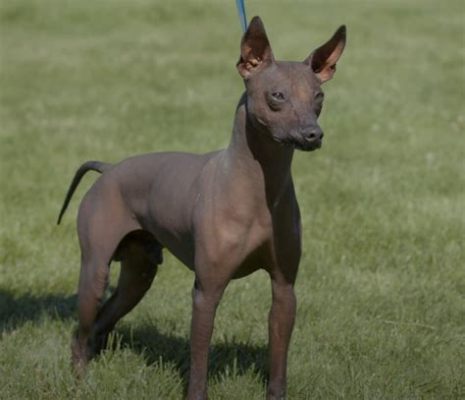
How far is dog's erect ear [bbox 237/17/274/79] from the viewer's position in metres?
4.27

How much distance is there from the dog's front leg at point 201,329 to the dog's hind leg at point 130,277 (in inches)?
31.8

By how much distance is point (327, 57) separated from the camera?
4.42 m

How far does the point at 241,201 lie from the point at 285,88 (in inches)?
21.0

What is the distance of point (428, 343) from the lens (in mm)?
5875

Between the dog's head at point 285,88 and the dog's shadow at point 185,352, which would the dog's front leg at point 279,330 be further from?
the dog's head at point 285,88

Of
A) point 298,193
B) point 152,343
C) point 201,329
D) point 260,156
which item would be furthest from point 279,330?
point 298,193

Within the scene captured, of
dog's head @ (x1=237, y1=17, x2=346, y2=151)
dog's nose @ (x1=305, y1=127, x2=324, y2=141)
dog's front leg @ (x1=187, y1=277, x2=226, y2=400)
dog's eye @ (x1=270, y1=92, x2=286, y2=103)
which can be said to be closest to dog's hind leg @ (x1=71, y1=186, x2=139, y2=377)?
dog's front leg @ (x1=187, y1=277, x2=226, y2=400)

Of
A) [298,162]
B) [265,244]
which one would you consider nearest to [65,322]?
[265,244]

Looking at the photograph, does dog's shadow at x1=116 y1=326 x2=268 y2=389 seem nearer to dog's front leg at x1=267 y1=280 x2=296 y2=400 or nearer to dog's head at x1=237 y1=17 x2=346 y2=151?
dog's front leg at x1=267 y1=280 x2=296 y2=400

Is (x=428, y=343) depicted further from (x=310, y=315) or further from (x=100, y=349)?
(x=100, y=349)

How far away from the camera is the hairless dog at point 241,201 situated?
13.8ft

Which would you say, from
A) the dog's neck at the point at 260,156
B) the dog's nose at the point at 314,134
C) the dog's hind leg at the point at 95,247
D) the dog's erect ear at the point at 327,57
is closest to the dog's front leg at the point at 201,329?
the dog's neck at the point at 260,156

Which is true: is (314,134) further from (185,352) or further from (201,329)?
(185,352)

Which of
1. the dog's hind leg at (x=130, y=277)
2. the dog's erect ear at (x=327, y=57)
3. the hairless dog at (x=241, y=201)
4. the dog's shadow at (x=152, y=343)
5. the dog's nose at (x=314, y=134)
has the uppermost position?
the dog's erect ear at (x=327, y=57)
